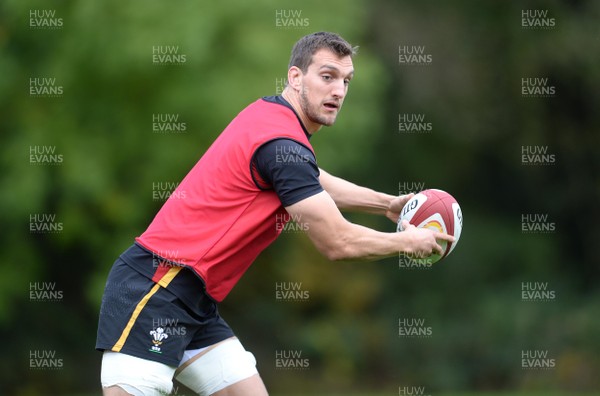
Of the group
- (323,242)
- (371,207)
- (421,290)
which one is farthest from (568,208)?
(323,242)

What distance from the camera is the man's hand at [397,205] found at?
5.54 meters

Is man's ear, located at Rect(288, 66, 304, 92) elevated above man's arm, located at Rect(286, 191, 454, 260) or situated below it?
above

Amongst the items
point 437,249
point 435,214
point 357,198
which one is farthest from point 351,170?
point 437,249

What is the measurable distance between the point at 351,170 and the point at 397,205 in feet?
36.5

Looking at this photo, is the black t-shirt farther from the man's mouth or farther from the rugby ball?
the rugby ball

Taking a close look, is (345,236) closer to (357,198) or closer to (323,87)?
(323,87)

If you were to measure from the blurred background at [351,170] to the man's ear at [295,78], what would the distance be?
7854mm

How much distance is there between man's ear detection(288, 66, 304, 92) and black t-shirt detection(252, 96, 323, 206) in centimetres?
52

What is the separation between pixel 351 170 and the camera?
16.7 meters

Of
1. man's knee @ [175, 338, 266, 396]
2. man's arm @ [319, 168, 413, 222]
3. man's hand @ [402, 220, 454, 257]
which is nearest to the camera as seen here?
man's hand @ [402, 220, 454, 257]

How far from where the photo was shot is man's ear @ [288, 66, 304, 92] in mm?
4973

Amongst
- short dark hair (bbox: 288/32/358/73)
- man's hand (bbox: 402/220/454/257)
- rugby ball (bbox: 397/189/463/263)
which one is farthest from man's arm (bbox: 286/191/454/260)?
short dark hair (bbox: 288/32/358/73)

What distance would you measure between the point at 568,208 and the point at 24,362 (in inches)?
429

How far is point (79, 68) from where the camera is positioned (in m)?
13.6
